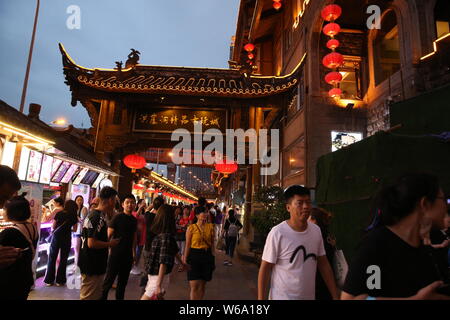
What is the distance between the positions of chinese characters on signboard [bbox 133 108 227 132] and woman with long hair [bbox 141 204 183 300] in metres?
8.50

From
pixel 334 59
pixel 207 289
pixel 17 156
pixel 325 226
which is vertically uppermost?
pixel 334 59

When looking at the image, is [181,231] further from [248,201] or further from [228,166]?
[248,201]

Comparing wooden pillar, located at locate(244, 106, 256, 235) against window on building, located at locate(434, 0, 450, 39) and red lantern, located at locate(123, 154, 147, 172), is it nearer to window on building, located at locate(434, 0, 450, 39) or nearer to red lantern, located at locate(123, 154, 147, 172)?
red lantern, located at locate(123, 154, 147, 172)

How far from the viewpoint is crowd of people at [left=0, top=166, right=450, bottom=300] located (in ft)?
4.89

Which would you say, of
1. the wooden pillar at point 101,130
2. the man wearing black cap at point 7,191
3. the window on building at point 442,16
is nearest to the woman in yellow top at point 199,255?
the man wearing black cap at point 7,191

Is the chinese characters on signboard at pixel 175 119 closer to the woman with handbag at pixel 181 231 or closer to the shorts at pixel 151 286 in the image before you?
the woman with handbag at pixel 181 231

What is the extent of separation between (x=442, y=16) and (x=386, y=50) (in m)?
3.15

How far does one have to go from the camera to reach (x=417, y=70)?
950 cm

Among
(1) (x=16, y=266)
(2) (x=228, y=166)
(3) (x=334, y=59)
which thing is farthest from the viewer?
(2) (x=228, y=166)

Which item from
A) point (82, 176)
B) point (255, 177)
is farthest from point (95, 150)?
point (255, 177)

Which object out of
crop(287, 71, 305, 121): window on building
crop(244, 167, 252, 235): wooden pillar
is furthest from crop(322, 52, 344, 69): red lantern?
crop(244, 167, 252, 235): wooden pillar

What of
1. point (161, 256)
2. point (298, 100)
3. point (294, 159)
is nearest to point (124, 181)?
point (294, 159)

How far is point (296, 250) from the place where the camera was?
2660 mm

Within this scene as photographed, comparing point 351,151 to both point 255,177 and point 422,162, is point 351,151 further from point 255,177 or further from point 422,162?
point 255,177
